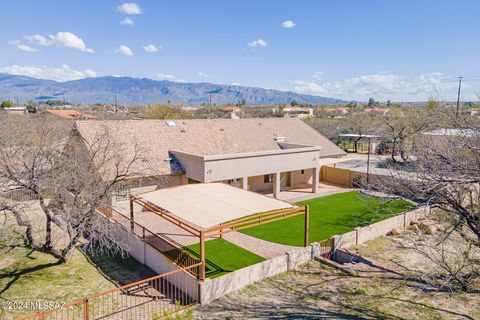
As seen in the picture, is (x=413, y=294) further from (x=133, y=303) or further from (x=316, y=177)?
(x=316, y=177)

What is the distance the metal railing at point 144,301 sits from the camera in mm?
15000

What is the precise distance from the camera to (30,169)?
18328 mm

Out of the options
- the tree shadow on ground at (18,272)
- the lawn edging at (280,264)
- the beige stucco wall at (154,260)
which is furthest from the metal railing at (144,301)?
the tree shadow on ground at (18,272)

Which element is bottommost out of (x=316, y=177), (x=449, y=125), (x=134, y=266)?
(x=134, y=266)

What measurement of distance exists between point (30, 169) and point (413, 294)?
20693 mm

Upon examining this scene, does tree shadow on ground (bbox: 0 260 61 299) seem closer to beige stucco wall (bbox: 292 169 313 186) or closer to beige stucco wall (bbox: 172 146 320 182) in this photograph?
beige stucco wall (bbox: 172 146 320 182)

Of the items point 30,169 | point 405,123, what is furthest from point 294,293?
point 405,123

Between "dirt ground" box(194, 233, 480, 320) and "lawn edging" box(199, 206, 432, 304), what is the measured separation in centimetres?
36

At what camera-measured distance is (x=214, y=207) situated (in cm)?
2002

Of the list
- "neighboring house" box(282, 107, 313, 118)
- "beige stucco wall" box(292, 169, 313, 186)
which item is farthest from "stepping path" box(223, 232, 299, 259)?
"neighboring house" box(282, 107, 313, 118)

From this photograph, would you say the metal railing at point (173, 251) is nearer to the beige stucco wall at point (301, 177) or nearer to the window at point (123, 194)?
the window at point (123, 194)

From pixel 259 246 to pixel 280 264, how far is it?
3.82 meters

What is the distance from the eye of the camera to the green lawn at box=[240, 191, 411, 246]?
2462cm

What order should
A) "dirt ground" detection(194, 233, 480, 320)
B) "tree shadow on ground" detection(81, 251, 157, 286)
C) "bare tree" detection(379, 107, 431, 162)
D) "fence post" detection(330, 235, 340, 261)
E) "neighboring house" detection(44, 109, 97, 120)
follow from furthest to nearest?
"neighboring house" detection(44, 109, 97, 120), "bare tree" detection(379, 107, 431, 162), "fence post" detection(330, 235, 340, 261), "tree shadow on ground" detection(81, 251, 157, 286), "dirt ground" detection(194, 233, 480, 320)
